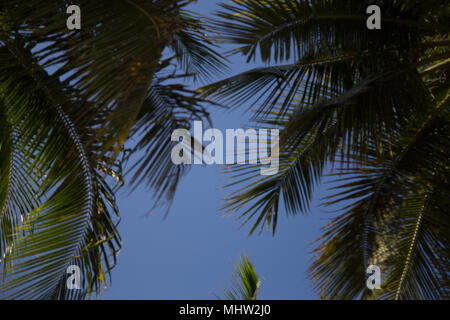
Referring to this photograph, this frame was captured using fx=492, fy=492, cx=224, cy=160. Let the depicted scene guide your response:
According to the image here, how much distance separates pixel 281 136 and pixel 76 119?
136 centimetres

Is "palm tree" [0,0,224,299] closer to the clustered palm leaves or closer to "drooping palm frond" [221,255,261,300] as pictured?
the clustered palm leaves

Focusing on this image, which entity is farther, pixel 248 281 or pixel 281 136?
pixel 248 281

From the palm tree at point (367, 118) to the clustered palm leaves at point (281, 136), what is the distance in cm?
1

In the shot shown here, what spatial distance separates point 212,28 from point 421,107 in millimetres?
1724

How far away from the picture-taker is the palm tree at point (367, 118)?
12.3 ft

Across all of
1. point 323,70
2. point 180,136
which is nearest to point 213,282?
point 323,70

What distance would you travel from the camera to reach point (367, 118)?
3.40 metres

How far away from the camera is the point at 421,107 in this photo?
12.0 feet
